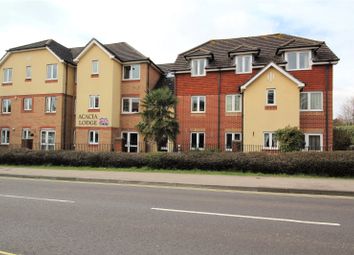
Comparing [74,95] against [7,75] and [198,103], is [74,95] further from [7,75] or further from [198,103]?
[198,103]

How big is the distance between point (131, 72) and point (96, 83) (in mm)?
3283

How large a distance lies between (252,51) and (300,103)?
5457 mm

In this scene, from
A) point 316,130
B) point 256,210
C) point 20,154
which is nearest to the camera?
point 256,210

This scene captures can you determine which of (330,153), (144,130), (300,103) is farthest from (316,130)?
(144,130)

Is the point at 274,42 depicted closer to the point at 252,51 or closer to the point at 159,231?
the point at 252,51

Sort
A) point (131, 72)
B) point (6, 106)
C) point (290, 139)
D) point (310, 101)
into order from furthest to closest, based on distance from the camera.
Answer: point (6, 106)
point (131, 72)
point (310, 101)
point (290, 139)

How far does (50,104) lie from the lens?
3025 cm

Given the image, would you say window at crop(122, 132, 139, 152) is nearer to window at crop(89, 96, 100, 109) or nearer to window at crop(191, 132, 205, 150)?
window at crop(89, 96, 100, 109)

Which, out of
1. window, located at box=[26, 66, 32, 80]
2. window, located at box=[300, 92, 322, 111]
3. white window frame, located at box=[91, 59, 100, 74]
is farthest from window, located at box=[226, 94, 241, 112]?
window, located at box=[26, 66, 32, 80]

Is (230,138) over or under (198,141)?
over

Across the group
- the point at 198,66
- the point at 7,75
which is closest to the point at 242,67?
the point at 198,66

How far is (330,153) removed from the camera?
14.8m

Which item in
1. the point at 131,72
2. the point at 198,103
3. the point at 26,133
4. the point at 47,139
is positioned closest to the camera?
the point at 198,103

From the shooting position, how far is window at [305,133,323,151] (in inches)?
937
